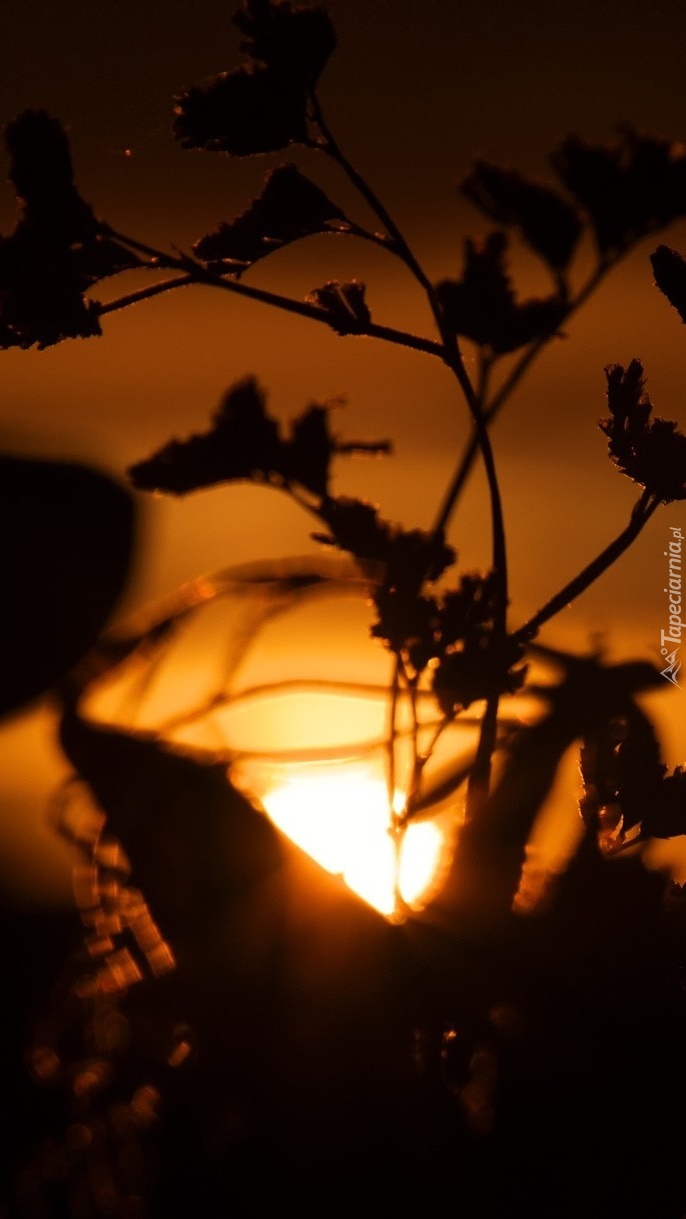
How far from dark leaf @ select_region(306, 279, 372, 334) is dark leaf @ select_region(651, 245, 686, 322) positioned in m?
0.19

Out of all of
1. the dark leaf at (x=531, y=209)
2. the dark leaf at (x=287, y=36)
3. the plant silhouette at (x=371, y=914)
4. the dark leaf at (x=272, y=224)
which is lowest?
the plant silhouette at (x=371, y=914)

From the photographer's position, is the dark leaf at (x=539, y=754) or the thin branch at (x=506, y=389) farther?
the dark leaf at (x=539, y=754)

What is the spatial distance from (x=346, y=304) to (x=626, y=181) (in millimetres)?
184

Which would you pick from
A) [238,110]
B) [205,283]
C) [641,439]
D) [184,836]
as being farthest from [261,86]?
[184,836]

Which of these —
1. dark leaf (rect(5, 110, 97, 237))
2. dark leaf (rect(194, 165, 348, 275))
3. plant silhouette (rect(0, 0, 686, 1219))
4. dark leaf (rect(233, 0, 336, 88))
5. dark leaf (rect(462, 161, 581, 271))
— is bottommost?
plant silhouette (rect(0, 0, 686, 1219))

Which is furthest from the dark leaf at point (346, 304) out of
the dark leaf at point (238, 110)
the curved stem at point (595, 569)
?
the curved stem at point (595, 569)

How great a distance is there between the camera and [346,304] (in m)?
0.69

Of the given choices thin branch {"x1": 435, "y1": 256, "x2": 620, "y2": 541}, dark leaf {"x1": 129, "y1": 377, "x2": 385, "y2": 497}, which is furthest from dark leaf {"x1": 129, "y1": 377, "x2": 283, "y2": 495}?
thin branch {"x1": 435, "y1": 256, "x2": 620, "y2": 541}

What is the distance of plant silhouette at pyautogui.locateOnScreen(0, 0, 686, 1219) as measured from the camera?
0.65 meters

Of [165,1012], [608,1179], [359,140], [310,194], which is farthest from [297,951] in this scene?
[359,140]

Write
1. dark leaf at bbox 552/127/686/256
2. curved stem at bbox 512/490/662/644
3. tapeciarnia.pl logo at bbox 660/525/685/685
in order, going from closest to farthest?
dark leaf at bbox 552/127/686/256 → curved stem at bbox 512/490/662/644 → tapeciarnia.pl logo at bbox 660/525/685/685

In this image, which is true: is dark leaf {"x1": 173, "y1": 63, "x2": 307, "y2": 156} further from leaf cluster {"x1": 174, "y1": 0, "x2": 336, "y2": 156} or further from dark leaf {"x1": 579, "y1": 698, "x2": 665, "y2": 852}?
dark leaf {"x1": 579, "y1": 698, "x2": 665, "y2": 852}

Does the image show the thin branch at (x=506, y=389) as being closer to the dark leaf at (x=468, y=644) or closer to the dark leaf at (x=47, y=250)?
the dark leaf at (x=468, y=644)

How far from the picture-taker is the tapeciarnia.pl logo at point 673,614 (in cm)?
89
